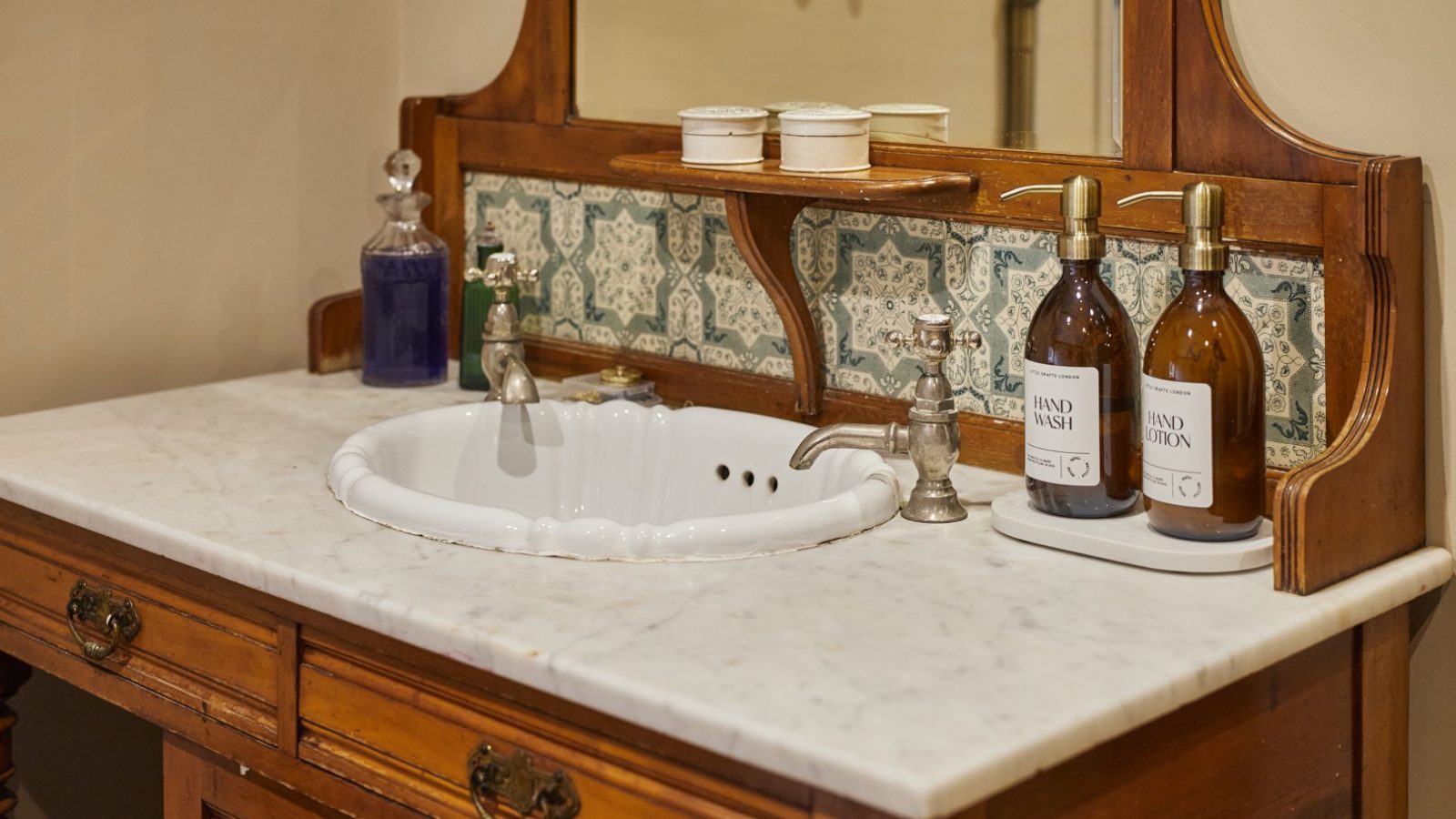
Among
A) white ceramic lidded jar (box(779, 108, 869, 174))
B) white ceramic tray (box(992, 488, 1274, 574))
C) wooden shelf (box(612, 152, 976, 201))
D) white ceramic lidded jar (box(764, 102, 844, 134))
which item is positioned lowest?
white ceramic tray (box(992, 488, 1274, 574))

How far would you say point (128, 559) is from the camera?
56.3 inches

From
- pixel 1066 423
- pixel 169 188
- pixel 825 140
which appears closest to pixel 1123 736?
pixel 1066 423

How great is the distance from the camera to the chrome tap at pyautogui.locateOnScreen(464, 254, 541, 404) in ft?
5.22

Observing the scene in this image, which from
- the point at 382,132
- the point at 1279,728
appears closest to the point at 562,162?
the point at 382,132

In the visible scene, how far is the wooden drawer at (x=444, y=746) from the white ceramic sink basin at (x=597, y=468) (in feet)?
0.46

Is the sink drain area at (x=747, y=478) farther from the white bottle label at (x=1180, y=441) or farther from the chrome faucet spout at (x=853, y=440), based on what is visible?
the white bottle label at (x=1180, y=441)

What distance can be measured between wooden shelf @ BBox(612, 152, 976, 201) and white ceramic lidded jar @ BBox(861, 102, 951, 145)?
0.03 metres

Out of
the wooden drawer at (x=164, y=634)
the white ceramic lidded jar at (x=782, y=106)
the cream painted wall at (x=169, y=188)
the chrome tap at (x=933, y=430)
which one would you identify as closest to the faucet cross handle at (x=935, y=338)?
the chrome tap at (x=933, y=430)

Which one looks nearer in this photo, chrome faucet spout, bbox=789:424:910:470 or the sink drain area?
chrome faucet spout, bbox=789:424:910:470

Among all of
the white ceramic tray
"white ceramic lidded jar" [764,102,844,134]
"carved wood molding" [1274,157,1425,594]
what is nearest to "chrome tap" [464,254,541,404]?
"white ceramic lidded jar" [764,102,844,134]

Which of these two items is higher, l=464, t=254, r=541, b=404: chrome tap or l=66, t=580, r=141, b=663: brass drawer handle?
l=464, t=254, r=541, b=404: chrome tap

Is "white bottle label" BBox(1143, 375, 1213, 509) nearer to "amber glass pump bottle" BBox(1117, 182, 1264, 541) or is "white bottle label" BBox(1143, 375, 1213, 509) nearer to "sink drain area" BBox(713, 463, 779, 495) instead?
"amber glass pump bottle" BBox(1117, 182, 1264, 541)

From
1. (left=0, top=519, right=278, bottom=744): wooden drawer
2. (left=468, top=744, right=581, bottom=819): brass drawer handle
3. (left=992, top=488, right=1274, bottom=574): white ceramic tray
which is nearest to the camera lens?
(left=468, top=744, right=581, bottom=819): brass drawer handle

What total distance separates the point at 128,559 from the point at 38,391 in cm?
49
